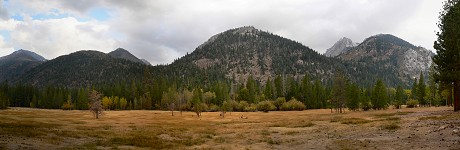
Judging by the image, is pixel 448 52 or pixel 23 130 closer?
pixel 23 130

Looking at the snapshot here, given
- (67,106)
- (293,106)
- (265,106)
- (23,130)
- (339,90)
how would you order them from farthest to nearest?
(67,106) → (293,106) → (265,106) → (339,90) → (23,130)

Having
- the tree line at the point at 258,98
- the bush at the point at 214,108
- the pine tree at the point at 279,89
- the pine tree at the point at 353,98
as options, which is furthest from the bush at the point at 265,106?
the pine tree at the point at 353,98

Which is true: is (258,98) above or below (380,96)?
below

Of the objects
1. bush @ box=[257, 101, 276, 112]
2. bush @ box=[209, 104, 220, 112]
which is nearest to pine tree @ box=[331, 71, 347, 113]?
bush @ box=[257, 101, 276, 112]

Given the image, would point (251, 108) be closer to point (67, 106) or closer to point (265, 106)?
point (265, 106)

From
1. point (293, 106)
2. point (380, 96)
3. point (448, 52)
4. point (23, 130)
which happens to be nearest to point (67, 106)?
point (293, 106)

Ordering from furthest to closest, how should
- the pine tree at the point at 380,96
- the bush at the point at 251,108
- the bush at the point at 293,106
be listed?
the bush at the point at 251,108
the bush at the point at 293,106
the pine tree at the point at 380,96

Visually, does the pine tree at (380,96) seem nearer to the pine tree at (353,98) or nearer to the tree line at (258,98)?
the tree line at (258,98)

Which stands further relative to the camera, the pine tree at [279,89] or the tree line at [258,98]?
the pine tree at [279,89]

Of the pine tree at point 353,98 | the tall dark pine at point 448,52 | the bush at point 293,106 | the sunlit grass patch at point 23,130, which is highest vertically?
the tall dark pine at point 448,52

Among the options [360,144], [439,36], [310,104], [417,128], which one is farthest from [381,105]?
[360,144]

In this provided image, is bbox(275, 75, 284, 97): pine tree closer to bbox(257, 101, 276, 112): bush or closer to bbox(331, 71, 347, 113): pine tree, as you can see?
bbox(257, 101, 276, 112): bush

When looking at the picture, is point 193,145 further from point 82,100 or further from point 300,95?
point 82,100

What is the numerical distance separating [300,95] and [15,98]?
162932 millimetres
